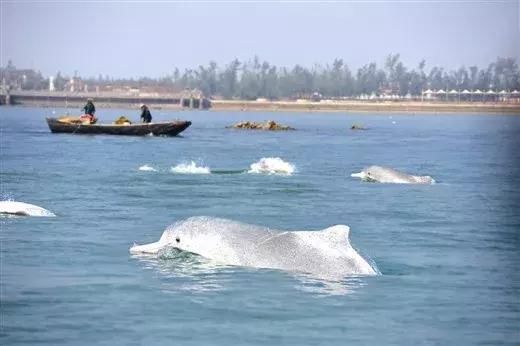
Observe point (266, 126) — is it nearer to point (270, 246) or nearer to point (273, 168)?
point (273, 168)

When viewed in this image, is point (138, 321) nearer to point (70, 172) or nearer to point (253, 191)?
point (253, 191)

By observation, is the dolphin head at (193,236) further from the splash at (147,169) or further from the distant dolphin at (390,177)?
the splash at (147,169)

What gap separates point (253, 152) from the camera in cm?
6669

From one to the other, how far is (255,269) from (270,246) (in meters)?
0.46

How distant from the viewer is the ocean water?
16797 millimetres

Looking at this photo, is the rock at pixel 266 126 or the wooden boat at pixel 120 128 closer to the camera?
the wooden boat at pixel 120 128

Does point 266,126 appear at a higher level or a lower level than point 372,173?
lower

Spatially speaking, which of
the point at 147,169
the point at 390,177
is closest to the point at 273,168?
the point at 147,169

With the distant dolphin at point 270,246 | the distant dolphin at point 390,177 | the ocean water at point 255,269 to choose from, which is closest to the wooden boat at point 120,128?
the ocean water at point 255,269

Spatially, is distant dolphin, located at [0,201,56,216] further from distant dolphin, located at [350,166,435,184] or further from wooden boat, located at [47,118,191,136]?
wooden boat, located at [47,118,191,136]

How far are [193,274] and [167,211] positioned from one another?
1062cm

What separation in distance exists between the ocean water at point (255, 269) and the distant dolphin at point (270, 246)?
245 millimetres

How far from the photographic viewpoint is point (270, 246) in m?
20.2

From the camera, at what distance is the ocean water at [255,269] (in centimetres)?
1680
